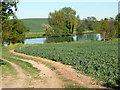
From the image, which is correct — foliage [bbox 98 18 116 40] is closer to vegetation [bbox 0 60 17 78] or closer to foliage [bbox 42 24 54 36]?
foliage [bbox 42 24 54 36]

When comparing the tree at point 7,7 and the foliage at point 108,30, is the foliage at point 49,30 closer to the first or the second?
the foliage at point 108,30

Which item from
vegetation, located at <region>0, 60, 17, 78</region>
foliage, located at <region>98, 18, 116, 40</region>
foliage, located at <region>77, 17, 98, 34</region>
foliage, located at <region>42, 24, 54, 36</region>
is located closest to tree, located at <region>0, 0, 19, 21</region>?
vegetation, located at <region>0, 60, 17, 78</region>

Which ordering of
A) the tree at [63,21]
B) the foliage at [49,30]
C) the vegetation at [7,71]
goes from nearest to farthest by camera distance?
the vegetation at [7,71], the foliage at [49,30], the tree at [63,21]

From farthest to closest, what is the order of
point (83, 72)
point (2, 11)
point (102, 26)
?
point (102, 26) → point (2, 11) → point (83, 72)

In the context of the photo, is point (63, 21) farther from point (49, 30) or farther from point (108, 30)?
point (108, 30)

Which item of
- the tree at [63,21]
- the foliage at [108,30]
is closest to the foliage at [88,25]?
the tree at [63,21]

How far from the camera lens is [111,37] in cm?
8012

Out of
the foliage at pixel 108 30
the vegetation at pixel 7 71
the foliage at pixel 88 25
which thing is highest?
the foliage at pixel 88 25

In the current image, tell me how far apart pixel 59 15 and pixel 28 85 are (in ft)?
377

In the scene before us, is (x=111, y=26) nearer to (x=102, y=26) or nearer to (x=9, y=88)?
(x=102, y=26)

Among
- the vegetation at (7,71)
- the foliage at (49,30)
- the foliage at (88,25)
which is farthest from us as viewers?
the foliage at (88,25)

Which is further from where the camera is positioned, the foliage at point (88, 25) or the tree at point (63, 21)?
the foliage at point (88, 25)

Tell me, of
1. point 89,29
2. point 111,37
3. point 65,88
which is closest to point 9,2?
point 65,88

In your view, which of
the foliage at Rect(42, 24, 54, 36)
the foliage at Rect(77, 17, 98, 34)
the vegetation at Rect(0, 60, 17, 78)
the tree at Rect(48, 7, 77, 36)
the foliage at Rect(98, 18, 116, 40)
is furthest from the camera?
the foliage at Rect(77, 17, 98, 34)
